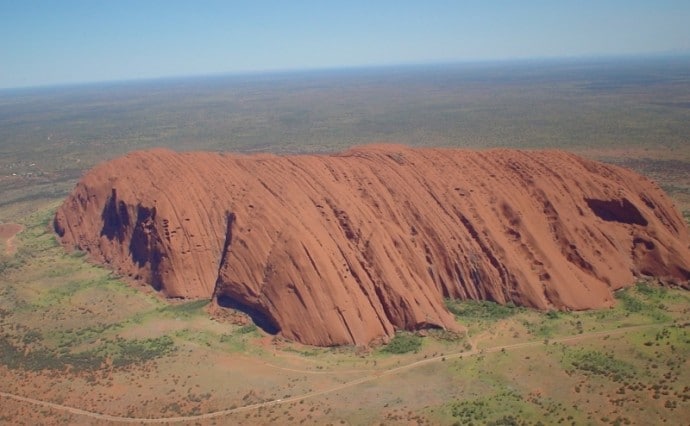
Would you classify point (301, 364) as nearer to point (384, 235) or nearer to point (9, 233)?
point (384, 235)

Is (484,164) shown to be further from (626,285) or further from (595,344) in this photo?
(595,344)

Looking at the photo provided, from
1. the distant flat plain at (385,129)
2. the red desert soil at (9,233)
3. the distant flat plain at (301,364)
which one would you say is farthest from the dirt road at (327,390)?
the distant flat plain at (385,129)

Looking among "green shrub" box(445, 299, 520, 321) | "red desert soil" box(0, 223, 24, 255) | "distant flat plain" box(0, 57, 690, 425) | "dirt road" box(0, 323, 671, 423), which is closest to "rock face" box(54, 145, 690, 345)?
"green shrub" box(445, 299, 520, 321)

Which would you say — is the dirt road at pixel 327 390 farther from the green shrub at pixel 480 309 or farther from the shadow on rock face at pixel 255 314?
the shadow on rock face at pixel 255 314

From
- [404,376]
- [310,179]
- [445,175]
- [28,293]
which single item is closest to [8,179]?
[28,293]

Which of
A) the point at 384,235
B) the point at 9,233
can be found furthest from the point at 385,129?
the point at 384,235

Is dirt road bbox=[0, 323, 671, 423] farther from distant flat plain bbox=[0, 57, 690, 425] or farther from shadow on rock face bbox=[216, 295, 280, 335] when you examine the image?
shadow on rock face bbox=[216, 295, 280, 335]
